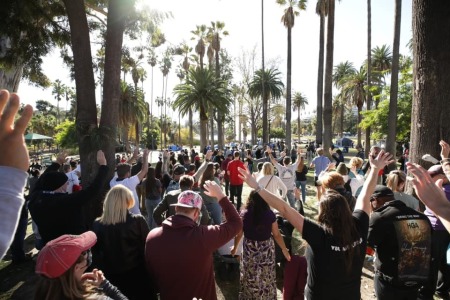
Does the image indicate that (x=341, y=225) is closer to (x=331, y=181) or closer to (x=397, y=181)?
(x=331, y=181)

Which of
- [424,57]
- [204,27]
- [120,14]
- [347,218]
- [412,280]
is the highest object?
[204,27]

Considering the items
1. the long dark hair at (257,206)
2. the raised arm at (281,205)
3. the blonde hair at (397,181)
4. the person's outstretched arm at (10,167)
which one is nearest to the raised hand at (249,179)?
the raised arm at (281,205)

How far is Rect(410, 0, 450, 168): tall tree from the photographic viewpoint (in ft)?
14.0

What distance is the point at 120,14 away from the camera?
6473 mm

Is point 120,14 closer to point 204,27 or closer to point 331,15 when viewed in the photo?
point 331,15

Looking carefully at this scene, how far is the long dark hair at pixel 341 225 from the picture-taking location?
2445 mm

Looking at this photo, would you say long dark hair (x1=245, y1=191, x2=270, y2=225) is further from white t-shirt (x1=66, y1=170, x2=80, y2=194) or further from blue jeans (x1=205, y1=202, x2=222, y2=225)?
white t-shirt (x1=66, y1=170, x2=80, y2=194)

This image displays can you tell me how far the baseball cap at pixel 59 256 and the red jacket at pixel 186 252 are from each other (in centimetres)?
80

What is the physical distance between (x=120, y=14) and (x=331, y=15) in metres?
16.4

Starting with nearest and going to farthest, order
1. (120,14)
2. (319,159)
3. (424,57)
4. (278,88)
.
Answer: (424,57) → (120,14) → (319,159) → (278,88)

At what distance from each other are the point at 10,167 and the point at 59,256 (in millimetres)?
934

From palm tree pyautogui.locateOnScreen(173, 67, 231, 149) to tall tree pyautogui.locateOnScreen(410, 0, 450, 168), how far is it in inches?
850

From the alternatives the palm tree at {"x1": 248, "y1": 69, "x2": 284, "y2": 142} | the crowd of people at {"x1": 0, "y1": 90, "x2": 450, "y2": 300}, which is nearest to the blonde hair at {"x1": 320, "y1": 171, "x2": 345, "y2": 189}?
the crowd of people at {"x1": 0, "y1": 90, "x2": 450, "y2": 300}

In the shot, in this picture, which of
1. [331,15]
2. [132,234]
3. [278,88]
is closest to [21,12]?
[132,234]
